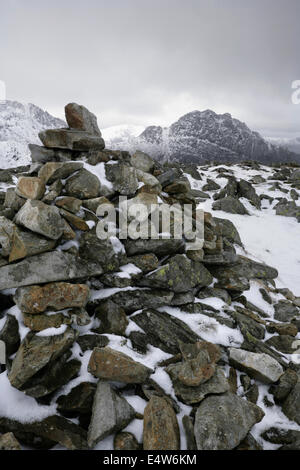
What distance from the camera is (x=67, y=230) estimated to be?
763 cm

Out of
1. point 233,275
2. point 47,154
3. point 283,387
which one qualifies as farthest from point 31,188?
point 283,387

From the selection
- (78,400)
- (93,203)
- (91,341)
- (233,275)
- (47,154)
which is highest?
(47,154)

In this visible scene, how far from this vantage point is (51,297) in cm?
640

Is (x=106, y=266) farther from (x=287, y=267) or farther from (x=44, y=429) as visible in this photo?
(x=287, y=267)

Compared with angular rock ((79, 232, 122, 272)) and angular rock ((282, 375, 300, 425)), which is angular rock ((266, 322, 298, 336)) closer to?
angular rock ((282, 375, 300, 425))

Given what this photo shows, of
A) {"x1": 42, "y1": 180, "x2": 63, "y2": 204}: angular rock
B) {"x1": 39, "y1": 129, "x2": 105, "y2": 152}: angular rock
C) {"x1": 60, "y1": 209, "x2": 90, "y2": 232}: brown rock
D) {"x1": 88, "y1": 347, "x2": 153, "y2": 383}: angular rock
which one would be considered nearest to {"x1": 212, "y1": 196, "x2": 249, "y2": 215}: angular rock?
{"x1": 39, "y1": 129, "x2": 105, "y2": 152}: angular rock

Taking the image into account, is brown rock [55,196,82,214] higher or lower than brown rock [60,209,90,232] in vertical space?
higher

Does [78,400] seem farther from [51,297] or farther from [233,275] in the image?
[233,275]

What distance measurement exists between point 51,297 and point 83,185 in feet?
14.7

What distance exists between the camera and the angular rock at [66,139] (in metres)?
10.3

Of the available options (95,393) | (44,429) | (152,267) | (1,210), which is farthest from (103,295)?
(1,210)

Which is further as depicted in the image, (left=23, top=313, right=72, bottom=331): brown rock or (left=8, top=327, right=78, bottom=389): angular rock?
(left=23, top=313, right=72, bottom=331): brown rock

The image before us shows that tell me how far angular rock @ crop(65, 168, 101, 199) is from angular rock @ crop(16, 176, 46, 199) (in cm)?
106

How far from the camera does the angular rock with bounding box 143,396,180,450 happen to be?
4867mm
